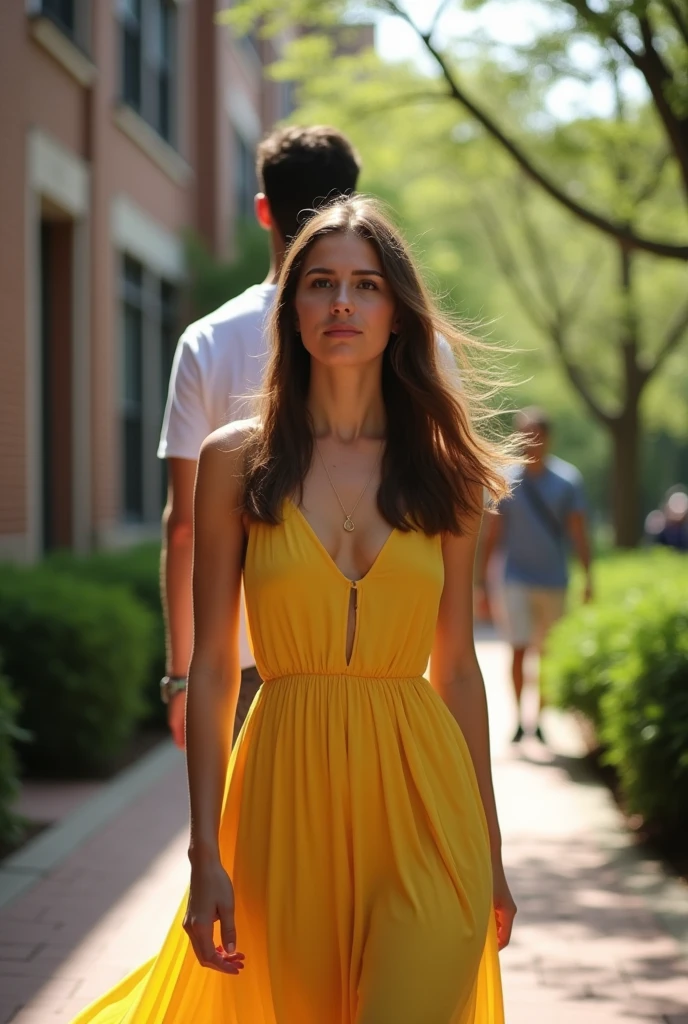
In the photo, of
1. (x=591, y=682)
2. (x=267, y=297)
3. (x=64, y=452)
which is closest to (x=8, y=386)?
(x=64, y=452)

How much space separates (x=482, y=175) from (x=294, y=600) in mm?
17852

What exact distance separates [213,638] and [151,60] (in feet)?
47.0

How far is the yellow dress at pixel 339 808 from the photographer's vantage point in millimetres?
2740

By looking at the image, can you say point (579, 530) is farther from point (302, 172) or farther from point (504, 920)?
point (504, 920)

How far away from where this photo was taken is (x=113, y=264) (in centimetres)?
1407

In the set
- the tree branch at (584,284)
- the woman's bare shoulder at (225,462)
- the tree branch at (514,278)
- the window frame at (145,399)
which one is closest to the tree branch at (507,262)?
the tree branch at (514,278)

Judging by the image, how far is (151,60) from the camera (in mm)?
16062

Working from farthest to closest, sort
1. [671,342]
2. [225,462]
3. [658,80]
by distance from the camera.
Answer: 1. [671,342]
2. [658,80]
3. [225,462]

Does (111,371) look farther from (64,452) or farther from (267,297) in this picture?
(267,297)

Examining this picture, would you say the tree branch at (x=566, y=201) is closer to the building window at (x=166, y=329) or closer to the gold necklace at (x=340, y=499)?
the gold necklace at (x=340, y=499)

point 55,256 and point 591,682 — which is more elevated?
point 55,256

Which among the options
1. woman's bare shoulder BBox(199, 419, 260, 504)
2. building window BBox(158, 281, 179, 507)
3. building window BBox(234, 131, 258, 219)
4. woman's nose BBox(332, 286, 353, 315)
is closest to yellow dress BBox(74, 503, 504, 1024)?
woman's bare shoulder BBox(199, 419, 260, 504)

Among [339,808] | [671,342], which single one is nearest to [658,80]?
[339,808]

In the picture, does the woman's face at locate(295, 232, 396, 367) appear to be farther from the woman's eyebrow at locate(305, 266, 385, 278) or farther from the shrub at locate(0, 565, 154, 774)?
the shrub at locate(0, 565, 154, 774)
